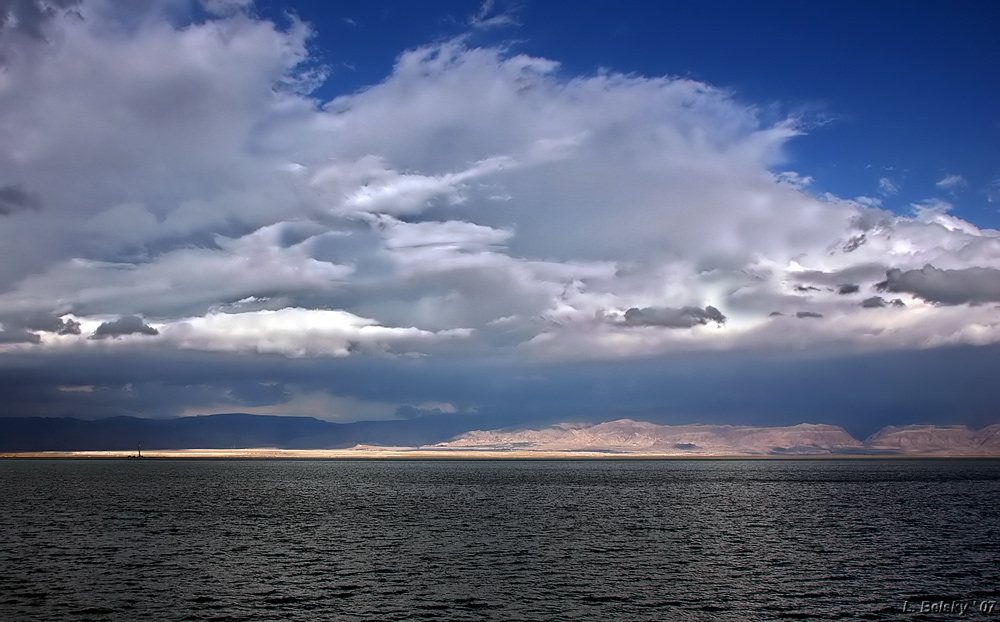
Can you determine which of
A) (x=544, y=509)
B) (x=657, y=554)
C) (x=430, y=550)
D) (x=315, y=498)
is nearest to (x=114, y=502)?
(x=315, y=498)

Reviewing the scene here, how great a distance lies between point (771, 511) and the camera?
398 feet

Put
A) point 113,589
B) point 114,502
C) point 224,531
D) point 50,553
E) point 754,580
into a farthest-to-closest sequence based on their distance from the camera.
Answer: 1. point 114,502
2. point 224,531
3. point 50,553
4. point 754,580
5. point 113,589

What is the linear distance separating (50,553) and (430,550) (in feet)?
120

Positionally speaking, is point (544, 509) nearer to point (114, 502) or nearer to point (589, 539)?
point (589, 539)

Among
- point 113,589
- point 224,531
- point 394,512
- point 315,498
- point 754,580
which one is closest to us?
point 113,589

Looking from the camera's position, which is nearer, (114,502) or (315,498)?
(114,502)

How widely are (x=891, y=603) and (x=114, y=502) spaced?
131373 mm

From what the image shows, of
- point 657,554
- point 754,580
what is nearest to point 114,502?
point 657,554

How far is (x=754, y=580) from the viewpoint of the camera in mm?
61094

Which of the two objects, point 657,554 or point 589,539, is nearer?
point 657,554

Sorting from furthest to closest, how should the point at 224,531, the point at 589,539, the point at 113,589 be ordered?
the point at 224,531
the point at 589,539
the point at 113,589

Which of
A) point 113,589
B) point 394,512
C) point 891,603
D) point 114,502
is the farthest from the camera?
point 114,502

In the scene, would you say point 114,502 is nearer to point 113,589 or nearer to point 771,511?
point 113,589

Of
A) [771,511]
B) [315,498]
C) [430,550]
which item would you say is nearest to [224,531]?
[430,550]
